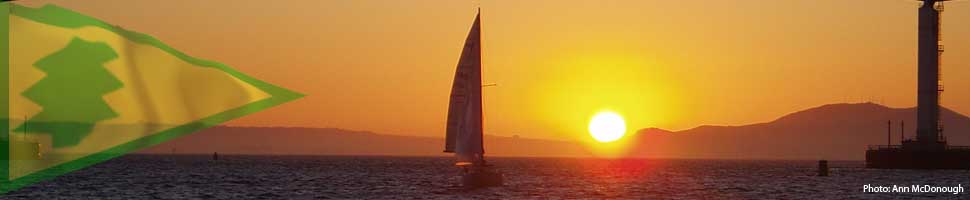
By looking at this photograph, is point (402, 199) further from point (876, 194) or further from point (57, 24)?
point (57, 24)

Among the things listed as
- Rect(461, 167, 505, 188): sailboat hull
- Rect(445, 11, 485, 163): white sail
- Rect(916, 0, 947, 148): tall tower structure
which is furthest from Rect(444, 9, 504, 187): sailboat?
Rect(916, 0, 947, 148): tall tower structure

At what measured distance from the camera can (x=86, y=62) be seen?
20.3 m

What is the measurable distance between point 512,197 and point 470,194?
364 centimetres

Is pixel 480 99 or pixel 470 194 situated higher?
pixel 480 99

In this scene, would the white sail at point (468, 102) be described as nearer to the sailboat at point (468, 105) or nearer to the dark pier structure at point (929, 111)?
the sailboat at point (468, 105)

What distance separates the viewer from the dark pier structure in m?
147

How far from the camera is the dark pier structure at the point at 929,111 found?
147 m

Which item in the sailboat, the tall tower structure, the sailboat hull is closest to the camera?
the sailboat

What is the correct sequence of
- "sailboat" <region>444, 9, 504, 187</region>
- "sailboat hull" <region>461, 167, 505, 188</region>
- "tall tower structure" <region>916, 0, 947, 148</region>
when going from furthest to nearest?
1. "tall tower structure" <region>916, 0, 947, 148</region>
2. "sailboat hull" <region>461, 167, 505, 188</region>
3. "sailboat" <region>444, 9, 504, 187</region>

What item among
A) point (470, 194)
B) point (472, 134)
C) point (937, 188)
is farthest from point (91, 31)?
point (937, 188)

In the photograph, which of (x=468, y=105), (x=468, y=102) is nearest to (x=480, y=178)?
(x=468, y=105)

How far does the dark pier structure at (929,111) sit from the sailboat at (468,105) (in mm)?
85117

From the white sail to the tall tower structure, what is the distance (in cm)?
8539

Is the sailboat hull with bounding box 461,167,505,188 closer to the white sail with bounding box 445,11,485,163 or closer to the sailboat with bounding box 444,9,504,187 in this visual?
the sailboat with bounding box 444,9,504,187
